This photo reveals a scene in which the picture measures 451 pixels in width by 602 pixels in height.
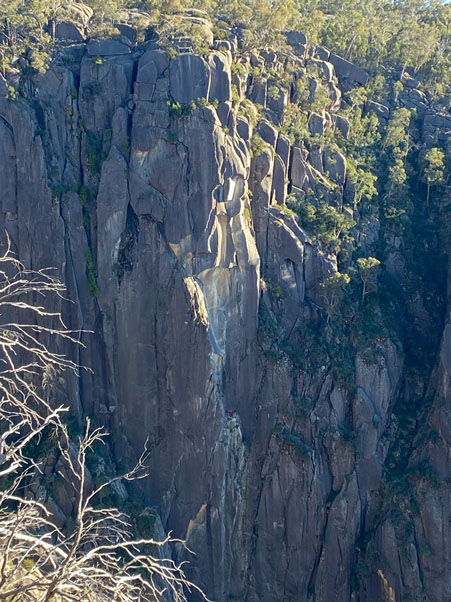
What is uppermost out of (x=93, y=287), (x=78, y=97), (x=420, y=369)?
(x=78, y=97)

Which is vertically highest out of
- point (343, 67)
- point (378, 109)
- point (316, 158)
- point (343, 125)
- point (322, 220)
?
point (343, 67)

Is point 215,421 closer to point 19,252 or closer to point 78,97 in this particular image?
point 19,252

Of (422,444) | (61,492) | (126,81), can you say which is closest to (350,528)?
(422,444)

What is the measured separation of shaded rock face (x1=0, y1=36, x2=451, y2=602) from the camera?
2939 centimetres

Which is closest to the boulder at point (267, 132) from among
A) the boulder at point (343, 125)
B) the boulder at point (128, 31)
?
the boulder at point (343, 125)

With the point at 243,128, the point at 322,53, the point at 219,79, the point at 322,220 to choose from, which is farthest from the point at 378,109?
the point at 219,79

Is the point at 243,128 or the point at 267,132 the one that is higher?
the point at 243,128

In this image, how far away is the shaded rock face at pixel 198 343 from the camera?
1157 inches

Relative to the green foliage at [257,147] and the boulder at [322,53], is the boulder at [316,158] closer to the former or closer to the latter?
the green foliage at [257,147]

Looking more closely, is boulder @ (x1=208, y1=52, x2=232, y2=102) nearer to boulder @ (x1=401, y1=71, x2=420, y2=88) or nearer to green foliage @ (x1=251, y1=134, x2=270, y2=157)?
green foliage @ (x1=251, y1=134, x2=270, y2=157)

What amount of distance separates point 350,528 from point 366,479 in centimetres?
246

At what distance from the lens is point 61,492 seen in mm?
28359

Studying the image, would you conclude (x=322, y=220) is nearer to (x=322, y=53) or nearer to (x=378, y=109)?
(x=378, y=109)

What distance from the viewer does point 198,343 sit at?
29.7 meters
